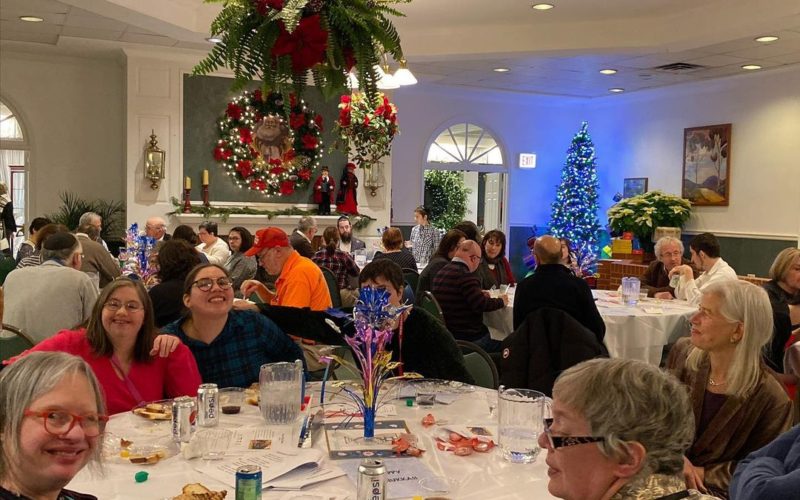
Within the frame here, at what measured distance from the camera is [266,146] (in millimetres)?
10820

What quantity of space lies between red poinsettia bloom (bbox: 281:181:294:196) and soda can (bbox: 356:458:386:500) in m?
9.39

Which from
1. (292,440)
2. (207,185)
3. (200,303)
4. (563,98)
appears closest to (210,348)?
(200,303)

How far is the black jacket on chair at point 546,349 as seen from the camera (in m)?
3.89

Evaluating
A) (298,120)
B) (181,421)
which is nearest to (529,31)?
(298,120)

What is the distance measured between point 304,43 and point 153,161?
8.30m

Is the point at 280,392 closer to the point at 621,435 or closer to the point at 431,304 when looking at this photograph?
the point at 621,435

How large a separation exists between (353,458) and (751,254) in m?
10.2

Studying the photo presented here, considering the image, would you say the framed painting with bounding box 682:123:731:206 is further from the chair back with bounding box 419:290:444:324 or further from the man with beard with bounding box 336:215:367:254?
the chair back with bounding box 419:290:444:324

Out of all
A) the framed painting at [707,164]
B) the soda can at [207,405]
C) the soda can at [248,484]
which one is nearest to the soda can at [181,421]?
the soda can at [207,405]

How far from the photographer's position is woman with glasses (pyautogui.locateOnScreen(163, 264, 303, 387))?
10.2 feet

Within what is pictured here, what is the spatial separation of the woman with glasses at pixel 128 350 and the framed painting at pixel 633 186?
36.6 ft

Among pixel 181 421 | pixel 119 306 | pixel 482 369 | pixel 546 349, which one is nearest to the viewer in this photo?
pixel 181 421

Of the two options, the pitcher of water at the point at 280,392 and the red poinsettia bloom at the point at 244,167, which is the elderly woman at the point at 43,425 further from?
the red poinsettia bloom at the point at 244,167

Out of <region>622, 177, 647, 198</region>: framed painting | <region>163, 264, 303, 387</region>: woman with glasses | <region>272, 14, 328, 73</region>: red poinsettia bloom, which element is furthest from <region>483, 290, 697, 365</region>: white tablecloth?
<region>622, 177, 647, 198</region>: framed painting
